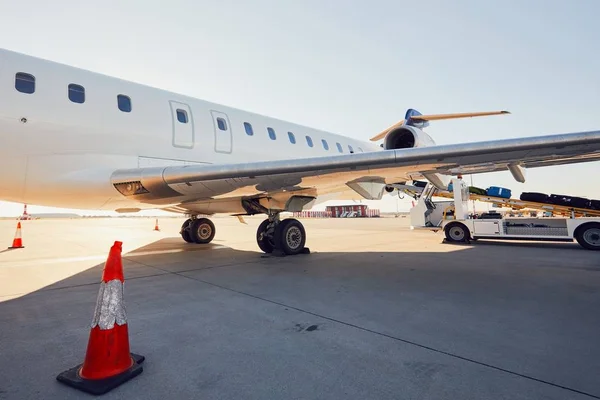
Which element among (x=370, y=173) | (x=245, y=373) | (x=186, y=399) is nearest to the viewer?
(x=186, y=399)

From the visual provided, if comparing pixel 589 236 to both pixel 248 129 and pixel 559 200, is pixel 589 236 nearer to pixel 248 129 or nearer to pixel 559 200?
pixel 559 200

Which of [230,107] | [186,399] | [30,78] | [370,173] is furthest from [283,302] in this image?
[230,107]

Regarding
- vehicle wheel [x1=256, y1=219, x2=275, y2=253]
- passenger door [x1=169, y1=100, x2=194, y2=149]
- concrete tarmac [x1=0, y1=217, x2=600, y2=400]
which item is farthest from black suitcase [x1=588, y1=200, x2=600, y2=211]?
passenger door [x1=169, y1=100, x2=194, y2=149]

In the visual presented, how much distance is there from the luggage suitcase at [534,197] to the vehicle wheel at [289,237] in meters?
8.72

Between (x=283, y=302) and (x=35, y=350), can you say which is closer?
(x=35, y=350)

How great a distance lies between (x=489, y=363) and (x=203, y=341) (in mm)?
2133

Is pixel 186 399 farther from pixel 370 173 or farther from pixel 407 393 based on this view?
pixel 370 173

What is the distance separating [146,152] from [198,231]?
5860 mm

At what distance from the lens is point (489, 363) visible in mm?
2139

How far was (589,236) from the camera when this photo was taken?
8.66 m

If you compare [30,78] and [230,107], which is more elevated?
[230,107]

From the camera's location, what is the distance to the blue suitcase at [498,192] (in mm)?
11875

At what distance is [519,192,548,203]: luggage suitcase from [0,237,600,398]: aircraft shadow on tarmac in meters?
6.32

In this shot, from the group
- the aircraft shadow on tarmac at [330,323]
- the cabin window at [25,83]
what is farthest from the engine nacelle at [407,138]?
the cabin window at [25,83]
